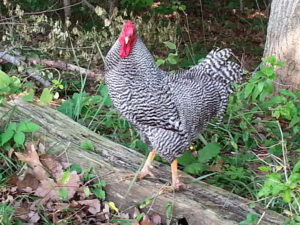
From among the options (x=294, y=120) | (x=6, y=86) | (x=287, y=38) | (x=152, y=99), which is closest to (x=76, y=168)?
(x=152, y=99)

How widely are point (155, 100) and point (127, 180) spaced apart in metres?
0.63

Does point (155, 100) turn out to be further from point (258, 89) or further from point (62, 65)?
point (62, 65)

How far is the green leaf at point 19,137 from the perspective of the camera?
14.1ft

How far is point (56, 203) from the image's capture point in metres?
4.05

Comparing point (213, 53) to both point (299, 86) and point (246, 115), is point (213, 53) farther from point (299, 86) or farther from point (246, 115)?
point (299, 86)

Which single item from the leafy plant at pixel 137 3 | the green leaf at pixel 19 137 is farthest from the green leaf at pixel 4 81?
the leafy plant at pixel 137 3

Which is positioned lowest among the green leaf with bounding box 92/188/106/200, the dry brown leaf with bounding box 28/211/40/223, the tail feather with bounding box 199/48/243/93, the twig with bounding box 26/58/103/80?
the dry brown leaf with bounding box 28/211/40/223

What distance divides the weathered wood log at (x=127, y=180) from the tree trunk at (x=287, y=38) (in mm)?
1982

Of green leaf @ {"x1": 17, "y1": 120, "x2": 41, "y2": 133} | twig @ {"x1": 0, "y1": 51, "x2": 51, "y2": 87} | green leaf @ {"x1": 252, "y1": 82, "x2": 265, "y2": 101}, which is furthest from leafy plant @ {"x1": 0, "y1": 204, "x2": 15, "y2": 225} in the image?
twig @ {"x1": 0, "y1": 51, "x2": 51, "y2": 87}

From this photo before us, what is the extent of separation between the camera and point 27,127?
172 inches

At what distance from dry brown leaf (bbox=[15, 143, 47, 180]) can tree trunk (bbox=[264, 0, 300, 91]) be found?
2.75 m

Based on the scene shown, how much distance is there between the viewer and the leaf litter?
3949 millimetres

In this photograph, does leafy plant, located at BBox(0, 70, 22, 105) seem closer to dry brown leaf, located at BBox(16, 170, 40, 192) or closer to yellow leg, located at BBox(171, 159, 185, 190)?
dry brown leaf, located at BBox(16, 170, 40, 192)

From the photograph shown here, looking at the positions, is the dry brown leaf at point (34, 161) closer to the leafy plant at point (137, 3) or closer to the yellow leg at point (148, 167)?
the yellow leg at point (148, 167)
